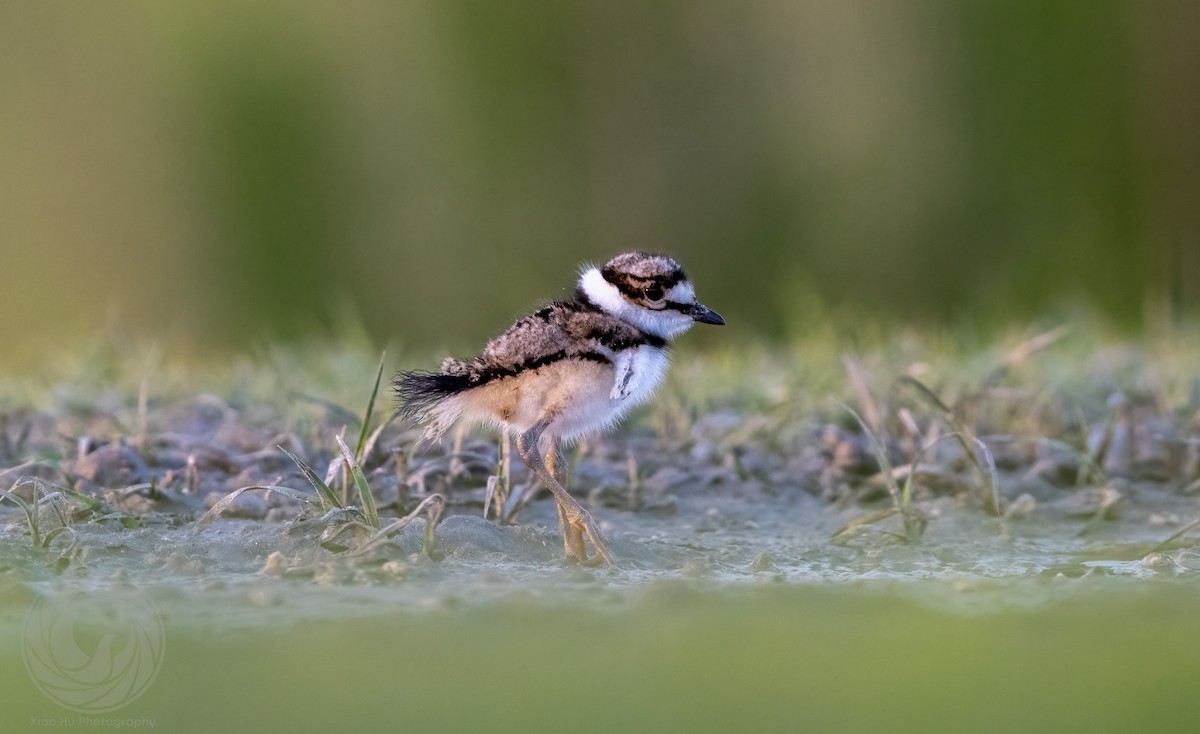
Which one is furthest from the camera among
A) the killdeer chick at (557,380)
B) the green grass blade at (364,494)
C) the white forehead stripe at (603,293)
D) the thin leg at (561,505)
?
the white forehead stripe at (603,293)

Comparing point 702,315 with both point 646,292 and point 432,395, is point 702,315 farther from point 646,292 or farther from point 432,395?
point 432,395

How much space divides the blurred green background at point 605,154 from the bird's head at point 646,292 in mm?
4997

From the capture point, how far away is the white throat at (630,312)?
3.43 m

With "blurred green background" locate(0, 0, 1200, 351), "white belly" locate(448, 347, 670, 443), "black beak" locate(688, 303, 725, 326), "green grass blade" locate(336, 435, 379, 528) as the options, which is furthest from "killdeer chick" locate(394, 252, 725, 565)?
"blurred green background" locate(0, 0, 1200, 351)

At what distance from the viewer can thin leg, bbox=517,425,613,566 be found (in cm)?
287

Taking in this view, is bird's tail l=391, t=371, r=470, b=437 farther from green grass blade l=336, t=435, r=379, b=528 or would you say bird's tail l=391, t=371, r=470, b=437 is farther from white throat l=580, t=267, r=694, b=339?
white throat l=580, t=267, r=694, b=339

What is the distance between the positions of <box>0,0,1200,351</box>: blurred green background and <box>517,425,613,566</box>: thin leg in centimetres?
538

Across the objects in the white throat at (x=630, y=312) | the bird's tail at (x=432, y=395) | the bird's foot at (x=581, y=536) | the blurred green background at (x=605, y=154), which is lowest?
the bird's foot at (x=581, y=536)

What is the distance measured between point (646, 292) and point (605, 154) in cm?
573

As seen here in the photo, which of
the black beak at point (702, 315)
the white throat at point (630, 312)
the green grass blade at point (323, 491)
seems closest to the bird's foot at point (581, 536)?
the green grass blade at point (323, 491)

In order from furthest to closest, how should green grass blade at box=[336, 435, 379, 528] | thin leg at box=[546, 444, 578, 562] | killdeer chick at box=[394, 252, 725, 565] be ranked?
1. killdeer chick at box=[394, 252, 725, 565]
2. thin leg at box=[546, 444, 578, 562]
3. green grass blade at box=[336, 435, 379, 528]

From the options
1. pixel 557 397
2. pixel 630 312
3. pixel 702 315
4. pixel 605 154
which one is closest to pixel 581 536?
pixel 557 397

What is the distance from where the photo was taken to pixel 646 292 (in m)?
3.45

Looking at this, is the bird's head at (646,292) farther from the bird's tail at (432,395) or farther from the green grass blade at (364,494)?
the green grass blade at (364,494)
